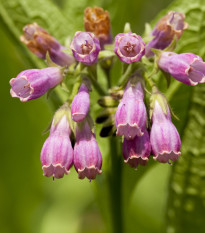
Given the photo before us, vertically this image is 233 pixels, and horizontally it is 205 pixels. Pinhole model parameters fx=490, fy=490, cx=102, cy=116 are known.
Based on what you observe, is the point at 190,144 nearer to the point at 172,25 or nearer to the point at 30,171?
the point at 172,25

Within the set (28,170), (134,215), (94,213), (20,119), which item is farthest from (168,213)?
(94,213)

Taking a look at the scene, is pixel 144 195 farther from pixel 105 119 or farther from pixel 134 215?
pixel 105 119

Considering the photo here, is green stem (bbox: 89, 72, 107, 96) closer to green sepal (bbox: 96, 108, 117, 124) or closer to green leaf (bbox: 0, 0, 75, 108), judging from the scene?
green sepal (bbox: 96, 108, 117, 124)

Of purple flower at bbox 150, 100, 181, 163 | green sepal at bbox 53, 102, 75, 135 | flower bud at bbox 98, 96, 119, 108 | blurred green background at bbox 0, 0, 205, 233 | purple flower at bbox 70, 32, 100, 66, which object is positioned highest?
purple flower at bbox 70, 32, 100, 66

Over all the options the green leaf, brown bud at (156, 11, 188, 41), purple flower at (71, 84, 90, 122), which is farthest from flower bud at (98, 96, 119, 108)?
the green leaf

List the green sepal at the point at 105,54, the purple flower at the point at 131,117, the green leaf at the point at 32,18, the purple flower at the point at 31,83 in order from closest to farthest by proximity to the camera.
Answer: the purple flower at the point at 131,117 → the purple flower at the point at 31,83 → the green sepal at the point at 105,54 → the green leaf at the point at 32,18

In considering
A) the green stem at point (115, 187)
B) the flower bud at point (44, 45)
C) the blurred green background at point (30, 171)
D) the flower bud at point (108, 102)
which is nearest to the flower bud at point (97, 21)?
the flower bud at point (44, 45)

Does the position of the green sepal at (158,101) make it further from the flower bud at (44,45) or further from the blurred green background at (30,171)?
the blurred green background at (30,171)

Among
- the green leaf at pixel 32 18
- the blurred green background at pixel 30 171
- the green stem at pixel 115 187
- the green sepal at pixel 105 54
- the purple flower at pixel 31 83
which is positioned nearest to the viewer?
the purple flower at pixel 31 83
